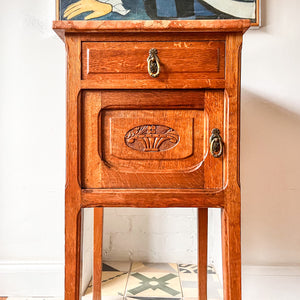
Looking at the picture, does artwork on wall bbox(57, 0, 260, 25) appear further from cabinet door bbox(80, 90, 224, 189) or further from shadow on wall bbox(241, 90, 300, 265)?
cabinet door bbox(80, 90, 224, 189)

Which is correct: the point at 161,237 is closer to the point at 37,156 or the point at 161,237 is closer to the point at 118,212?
the point at 118,212

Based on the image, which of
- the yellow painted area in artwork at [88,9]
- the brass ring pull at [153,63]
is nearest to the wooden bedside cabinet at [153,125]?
the brass ring pull at [153,63]

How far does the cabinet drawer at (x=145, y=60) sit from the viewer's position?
80 centimetres

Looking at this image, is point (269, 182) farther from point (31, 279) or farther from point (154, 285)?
point (31, 279)

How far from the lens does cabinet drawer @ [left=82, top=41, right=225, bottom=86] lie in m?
0.80

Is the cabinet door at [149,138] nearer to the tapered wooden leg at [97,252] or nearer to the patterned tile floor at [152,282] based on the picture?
the tapered wooden leg at [97,252]

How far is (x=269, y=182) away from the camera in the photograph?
135cm

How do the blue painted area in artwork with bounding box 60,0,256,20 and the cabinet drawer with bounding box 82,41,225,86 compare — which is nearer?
the cabinet drawer with bounding box 82,41,225,86

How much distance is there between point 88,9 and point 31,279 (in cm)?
112

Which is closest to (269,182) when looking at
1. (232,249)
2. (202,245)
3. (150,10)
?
(202,245)

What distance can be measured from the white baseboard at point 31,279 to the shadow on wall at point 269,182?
78cm

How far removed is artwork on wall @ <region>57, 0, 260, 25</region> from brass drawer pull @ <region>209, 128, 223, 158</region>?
2.33 feet

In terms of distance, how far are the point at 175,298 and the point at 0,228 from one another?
2.51 feet

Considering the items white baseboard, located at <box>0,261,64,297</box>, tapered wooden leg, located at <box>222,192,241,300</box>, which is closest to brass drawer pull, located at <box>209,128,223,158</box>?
tapered wooden leg, located at <box>222,192,241,300</box>
